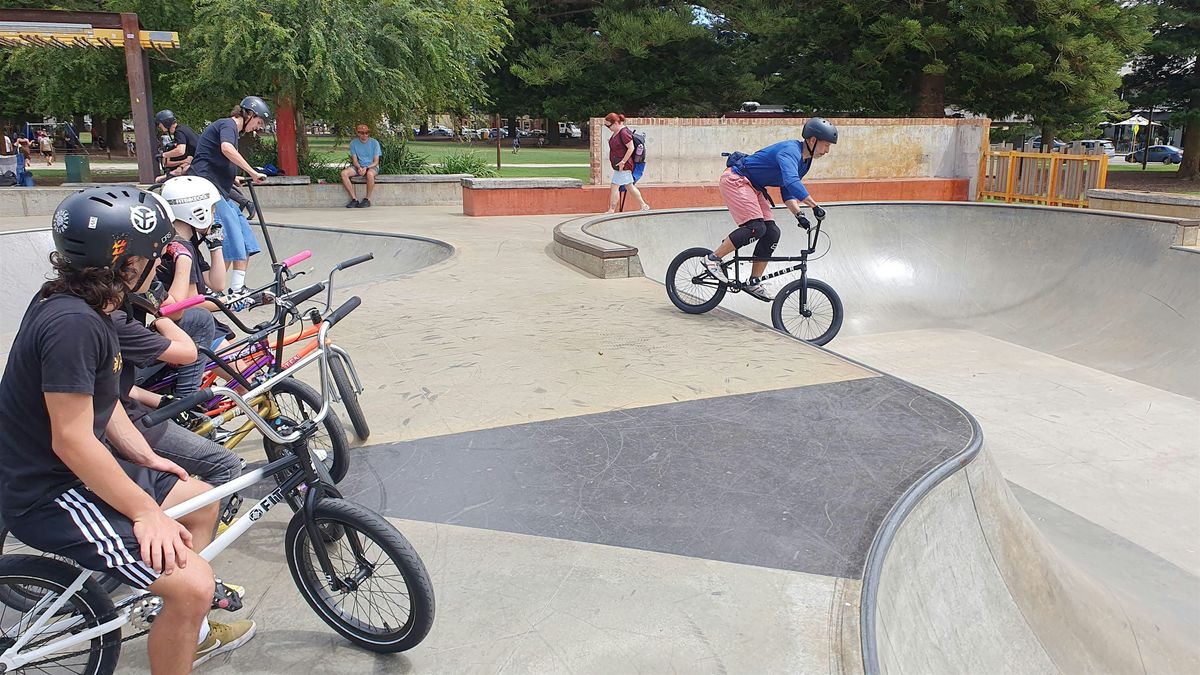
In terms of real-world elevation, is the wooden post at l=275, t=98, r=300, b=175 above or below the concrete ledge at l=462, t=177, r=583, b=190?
above

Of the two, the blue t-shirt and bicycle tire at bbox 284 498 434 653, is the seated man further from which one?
bicycle tire at bbox 284 498 434 653

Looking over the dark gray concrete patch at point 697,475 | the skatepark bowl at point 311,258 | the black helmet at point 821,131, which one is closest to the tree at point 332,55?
the skatepark bowl at point 311,258

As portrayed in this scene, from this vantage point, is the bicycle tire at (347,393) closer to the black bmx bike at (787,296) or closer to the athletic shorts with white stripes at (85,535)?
the athletic shorts with white stripes at (85,535)

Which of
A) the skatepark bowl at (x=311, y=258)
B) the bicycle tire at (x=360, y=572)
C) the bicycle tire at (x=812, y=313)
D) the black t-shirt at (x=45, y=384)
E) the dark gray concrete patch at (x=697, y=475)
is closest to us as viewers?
the black t-shirt at (x=45, y=384)

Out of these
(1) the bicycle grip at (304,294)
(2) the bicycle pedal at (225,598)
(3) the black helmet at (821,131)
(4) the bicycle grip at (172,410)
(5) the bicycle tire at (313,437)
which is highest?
(3) the black helmet at (821,131)

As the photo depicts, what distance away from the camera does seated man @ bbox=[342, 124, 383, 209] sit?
1756 cm

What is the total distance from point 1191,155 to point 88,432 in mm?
36514

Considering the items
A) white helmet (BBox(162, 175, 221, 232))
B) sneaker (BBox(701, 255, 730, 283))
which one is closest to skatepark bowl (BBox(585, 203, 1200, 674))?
sneaker (BBox(701, 255, 730, 283))

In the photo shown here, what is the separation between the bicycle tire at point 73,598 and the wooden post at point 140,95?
16.5 m

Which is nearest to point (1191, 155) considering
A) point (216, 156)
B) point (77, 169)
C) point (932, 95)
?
point (932, 95)

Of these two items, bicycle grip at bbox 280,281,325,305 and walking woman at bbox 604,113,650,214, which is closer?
bicycle grip at bbox 280,281,325,305

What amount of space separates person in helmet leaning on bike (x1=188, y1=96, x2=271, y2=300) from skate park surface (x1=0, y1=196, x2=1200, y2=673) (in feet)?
3.83

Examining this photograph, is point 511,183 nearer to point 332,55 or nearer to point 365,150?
point 365,150

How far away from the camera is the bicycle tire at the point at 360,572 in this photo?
2.63 m
